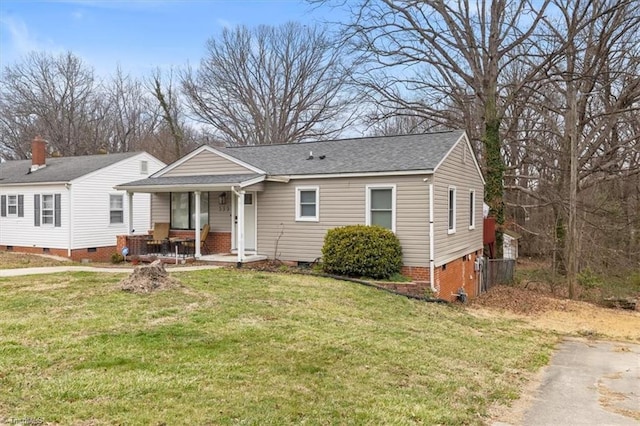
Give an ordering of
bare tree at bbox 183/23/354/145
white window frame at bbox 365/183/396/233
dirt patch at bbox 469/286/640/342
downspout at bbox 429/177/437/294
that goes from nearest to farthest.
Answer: dirt patch at bbox 469/286/640/342, downspout at bbox 429/177/437/294, white window frame at bbox 365/183/396/233, bare tree at bbox 183/23/354/145

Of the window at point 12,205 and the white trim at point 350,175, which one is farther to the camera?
the window at point 12,205

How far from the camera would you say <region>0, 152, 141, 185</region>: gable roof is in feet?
67.4

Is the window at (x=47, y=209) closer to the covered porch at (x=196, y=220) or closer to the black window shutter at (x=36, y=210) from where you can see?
the black window shutter at (x=36, y=210)

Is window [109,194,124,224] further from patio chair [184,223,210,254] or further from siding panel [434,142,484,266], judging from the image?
siding panel [434,142,484,266]

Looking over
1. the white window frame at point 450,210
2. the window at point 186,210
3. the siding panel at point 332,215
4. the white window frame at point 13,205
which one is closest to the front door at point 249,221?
the siding panel at point 332,215

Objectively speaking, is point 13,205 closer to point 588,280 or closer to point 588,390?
point 588,390

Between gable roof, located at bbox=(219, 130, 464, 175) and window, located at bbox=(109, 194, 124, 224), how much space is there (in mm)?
7218

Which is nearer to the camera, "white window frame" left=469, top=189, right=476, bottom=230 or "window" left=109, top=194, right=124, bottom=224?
"white window frame" left=469, top=189, right=476, bottom=230

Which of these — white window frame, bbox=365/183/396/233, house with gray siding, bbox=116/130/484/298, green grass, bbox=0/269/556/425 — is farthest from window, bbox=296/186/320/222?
green grass, bbox=0/269/556/425

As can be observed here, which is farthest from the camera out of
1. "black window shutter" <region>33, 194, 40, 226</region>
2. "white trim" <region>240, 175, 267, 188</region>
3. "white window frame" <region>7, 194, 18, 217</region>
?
"white window frame" <region>7, 194, 18, 217</region>

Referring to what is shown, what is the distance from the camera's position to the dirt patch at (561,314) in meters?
11.3

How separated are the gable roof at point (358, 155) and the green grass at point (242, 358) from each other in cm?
480

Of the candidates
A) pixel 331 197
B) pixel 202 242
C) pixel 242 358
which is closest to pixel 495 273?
pixel 331 197

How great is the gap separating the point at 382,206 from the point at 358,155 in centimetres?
239
